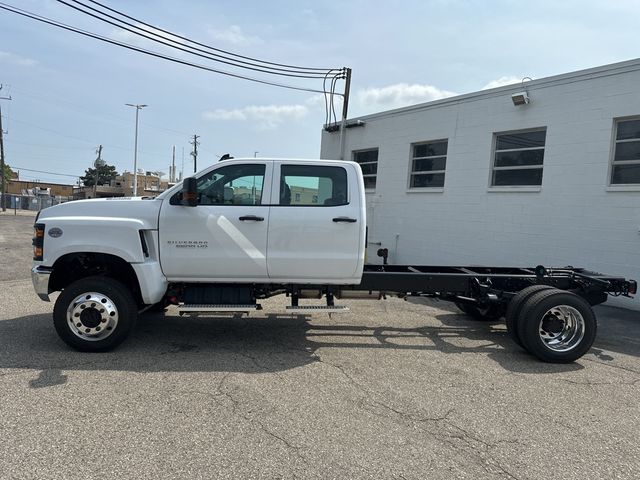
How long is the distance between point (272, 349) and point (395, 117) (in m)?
9.65

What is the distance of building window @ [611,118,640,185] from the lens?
903 cm

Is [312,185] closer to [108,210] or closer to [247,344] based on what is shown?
[247,344]

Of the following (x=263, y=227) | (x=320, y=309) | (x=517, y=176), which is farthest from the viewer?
(x=517, y=176)

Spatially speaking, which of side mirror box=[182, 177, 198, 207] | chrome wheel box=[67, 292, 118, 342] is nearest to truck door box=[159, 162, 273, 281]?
side mirror box=[182, 177, 198, 207]

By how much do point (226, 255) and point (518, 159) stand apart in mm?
8000

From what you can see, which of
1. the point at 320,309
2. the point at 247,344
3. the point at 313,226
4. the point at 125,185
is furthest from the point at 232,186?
the point at 125,185

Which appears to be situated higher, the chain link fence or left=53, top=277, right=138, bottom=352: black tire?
the chain link fence

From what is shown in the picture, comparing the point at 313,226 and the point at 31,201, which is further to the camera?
the point at 31,201

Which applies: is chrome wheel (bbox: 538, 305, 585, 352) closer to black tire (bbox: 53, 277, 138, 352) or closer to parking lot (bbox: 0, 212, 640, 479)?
parking lot (bbox: 0, 212, 640, 479)

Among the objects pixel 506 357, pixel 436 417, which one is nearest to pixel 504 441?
pixel 436 417

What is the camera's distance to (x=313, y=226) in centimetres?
560

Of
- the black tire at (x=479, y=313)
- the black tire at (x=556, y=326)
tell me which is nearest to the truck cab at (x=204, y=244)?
the black tire at (x=556, y=326)

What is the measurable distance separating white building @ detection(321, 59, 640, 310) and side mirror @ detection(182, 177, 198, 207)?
25.6 feet

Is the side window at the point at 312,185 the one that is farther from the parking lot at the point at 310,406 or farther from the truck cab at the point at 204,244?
the parking lot at the point at 310,406
